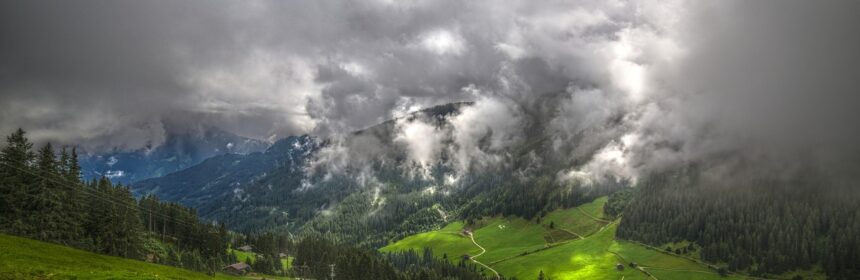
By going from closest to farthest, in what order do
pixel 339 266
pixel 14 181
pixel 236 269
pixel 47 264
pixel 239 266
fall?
pixel 47 264 < pixel 14 181 < pixel 236 269 < pixel 239 266 < pixel 339 266

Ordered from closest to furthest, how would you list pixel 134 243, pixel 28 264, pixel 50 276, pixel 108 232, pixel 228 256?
pixel 50 276 → pixel 28 264 → pixel 108 232 → pixel 134 243 → pixel 228 256

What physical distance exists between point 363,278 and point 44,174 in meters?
98.7

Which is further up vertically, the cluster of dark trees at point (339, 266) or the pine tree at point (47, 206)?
the pine tree at point (47, 206)

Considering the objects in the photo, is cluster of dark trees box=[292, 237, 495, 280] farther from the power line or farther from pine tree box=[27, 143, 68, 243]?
pine tree box=[27, 143, 68, 243]

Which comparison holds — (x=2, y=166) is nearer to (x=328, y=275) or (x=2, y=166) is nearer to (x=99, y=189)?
(x=99, y=189)

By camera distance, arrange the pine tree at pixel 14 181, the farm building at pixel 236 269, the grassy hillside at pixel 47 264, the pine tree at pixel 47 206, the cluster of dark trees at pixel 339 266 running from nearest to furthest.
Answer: the grassy hillside at pixel 47 264, the pine tree at pixel 14 181, the pine tree at pixel 47 206, the farm building at pixel 236 269, the cluster of dark trees at pixel 339 266

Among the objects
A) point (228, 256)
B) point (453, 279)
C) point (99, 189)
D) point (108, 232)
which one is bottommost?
point (453, 279)

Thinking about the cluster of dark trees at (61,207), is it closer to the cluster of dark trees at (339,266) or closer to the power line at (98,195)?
the power line at (98,195)

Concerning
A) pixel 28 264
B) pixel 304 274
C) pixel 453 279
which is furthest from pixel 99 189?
pixel 453 279

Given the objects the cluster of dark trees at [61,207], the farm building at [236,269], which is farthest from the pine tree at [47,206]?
the farm building at [236,269]

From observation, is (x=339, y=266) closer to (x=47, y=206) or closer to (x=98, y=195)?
(x=98, y=195)

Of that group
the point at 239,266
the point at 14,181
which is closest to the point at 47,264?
the point at 14,181

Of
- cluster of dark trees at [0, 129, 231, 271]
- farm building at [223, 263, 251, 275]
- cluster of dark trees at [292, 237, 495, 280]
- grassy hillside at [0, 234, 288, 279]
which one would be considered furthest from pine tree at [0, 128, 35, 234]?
cluster of dark trees at [292, 237, 495, 280]

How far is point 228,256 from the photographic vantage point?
167250 millimetres
